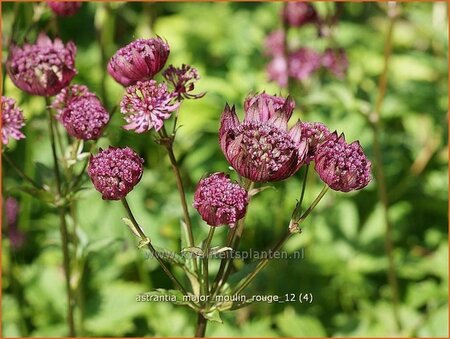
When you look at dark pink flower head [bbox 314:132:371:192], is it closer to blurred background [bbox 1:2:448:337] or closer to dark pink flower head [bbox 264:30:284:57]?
blurred background [bbox 1:2:448:337]

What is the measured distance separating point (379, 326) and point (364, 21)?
107 inches

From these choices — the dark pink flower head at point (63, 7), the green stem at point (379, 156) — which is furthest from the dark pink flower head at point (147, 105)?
the green stem at point (379, 156)

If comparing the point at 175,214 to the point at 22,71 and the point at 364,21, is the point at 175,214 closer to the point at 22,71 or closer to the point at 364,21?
the point at 22,71

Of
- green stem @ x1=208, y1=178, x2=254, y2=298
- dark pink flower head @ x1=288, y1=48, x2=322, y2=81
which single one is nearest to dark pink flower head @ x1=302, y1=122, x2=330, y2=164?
green stem @ x1=208, y1=178, x2=254, y2=298

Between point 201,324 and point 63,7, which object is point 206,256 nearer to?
point 201,324

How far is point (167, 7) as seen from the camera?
4.73 meters

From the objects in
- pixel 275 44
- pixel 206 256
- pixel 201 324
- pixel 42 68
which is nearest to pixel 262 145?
pixel 206 256

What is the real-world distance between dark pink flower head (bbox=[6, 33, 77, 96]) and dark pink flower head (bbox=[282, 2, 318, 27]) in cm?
118

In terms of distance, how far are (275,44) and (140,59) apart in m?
1.86

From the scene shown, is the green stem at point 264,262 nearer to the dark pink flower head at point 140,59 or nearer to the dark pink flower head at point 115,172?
the dark pink flower head at point 115,172

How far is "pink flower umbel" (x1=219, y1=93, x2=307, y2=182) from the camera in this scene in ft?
4.44

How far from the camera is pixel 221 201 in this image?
1377 mm

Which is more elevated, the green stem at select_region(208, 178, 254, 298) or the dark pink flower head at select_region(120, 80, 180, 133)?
the dark pink flower head at select_region(120, 80, 180, 133)

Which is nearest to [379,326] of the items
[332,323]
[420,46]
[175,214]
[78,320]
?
[332,323]
